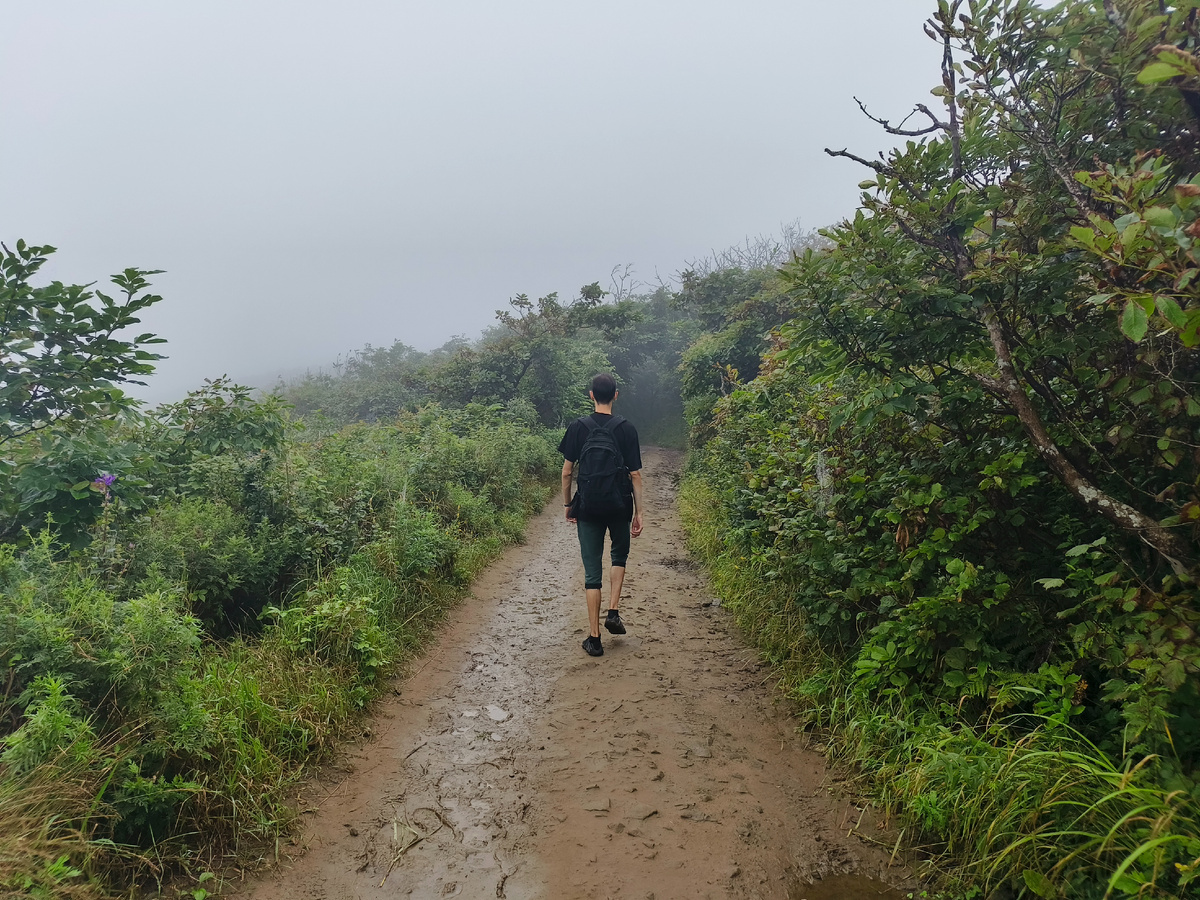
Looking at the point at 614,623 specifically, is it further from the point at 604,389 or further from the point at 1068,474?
the point at 1068,474

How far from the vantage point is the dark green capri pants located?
454 centimetres

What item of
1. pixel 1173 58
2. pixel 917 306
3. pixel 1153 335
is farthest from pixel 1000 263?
pixel 1173 58

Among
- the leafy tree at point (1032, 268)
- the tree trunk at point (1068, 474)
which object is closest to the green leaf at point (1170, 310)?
the leafy tree at point (1032, 268)

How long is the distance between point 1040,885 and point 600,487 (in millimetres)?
3090

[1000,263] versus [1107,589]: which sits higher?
[1000,263]

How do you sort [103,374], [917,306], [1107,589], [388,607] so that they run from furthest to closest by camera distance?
[388,607] → [103,374] → [917,306] → [1107,589]

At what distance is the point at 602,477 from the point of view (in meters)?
4.47

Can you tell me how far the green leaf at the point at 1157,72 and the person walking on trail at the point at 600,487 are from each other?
10.4ft

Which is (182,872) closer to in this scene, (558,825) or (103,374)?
(558,825)

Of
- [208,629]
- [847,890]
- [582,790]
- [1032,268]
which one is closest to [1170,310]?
[1032,268]

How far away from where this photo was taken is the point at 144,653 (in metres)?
2.69

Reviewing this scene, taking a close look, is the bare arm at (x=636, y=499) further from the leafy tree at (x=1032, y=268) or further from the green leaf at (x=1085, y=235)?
the green leaf at (x=1085, y=235)

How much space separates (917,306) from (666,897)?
2.90 metres

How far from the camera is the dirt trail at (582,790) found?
249 centimetres
